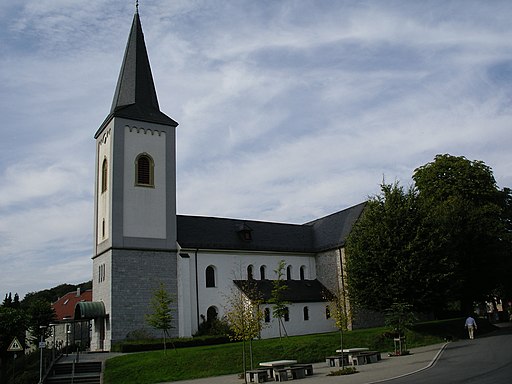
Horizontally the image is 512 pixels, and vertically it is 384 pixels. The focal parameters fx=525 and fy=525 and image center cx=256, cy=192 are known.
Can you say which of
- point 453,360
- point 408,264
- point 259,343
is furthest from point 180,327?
point 453,360

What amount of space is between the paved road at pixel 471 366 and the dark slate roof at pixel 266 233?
19234 millimetres

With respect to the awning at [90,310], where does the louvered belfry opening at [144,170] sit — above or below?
above

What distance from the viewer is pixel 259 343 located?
31.2m

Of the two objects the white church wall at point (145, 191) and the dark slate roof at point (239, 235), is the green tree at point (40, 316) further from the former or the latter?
the dark slate roof at point (239, 235)

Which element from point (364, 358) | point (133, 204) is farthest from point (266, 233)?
point (364, 358)

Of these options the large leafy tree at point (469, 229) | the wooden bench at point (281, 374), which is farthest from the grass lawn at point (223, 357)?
the large leafy tree at point (469, 229)

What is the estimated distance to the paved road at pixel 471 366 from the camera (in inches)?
669

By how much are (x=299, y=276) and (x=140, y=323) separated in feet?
54.4

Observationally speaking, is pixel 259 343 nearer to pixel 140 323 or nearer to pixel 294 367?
pixel 294 367

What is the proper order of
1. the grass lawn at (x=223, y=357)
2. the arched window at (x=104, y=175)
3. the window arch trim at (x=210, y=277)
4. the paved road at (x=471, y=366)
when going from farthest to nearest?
1. the window arch trim at (x=210, y=277)
2. the arched window at (x=104, y=175)
3. the grass lawn at (x=223, y=357)
4. the paved road at (x=471, y=366)

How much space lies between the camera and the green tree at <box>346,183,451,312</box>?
3331cm

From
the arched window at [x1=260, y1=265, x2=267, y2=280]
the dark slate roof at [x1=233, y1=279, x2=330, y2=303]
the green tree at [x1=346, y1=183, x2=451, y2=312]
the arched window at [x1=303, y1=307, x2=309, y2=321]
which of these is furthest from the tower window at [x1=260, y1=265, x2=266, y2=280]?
the green tree at [x1=346, y1=183, x2=451, y2=312]

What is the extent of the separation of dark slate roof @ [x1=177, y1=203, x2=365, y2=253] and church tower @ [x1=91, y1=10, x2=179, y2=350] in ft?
9.74

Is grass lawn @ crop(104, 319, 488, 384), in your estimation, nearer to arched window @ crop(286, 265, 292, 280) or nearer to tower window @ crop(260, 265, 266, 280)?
tower window @ crop(260, 265, 266, 280)
